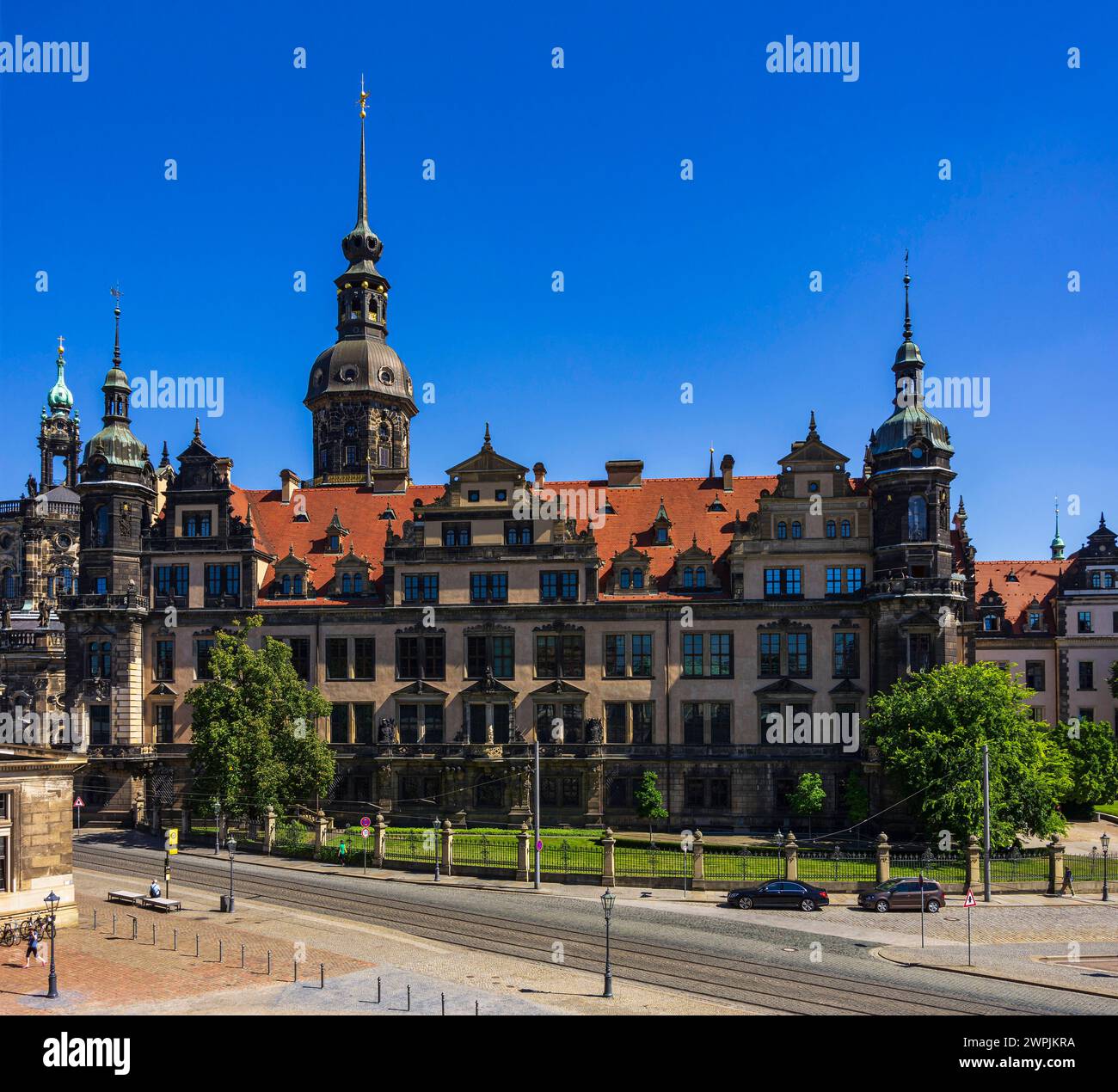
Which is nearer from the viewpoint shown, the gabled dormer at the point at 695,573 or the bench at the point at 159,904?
the bench at the point at 159,904

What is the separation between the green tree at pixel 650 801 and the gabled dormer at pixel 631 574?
1014 centimetres

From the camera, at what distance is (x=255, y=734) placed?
56.6 metres

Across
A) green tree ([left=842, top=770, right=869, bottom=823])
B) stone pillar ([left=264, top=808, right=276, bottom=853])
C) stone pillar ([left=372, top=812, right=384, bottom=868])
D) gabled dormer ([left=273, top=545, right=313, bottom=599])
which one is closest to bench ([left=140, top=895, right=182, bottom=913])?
stone pillar ([left=372, top=812, right=384, bottom=868])

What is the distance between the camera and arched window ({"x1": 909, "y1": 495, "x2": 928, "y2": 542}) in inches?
2431

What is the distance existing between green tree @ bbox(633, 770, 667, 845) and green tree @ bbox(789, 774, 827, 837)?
22.3 feet

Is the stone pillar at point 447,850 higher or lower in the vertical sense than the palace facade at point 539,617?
lower

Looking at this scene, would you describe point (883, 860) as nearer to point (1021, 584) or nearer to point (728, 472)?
point (728, 472)

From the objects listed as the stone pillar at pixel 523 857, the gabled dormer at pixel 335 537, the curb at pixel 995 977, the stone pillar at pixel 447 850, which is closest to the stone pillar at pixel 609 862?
the stone pillar at pixel 523 857

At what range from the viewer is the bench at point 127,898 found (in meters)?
43.9

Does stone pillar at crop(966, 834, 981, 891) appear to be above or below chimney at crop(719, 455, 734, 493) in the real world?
below

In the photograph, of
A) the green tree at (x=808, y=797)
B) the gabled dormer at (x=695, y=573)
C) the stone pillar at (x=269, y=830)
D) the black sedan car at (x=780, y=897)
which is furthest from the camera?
the gabled dormer at (x=695, y=573)

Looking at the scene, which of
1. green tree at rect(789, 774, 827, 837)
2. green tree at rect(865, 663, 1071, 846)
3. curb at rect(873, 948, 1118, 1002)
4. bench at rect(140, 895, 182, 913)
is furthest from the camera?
green tree at rect(789, 774, 827, 837)

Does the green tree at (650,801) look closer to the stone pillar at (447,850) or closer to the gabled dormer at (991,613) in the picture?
the stone pillar at (447,850)

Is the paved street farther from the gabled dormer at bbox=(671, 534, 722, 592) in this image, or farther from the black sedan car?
the gabled dormer at bbox=(671, 534, 722, 592)
